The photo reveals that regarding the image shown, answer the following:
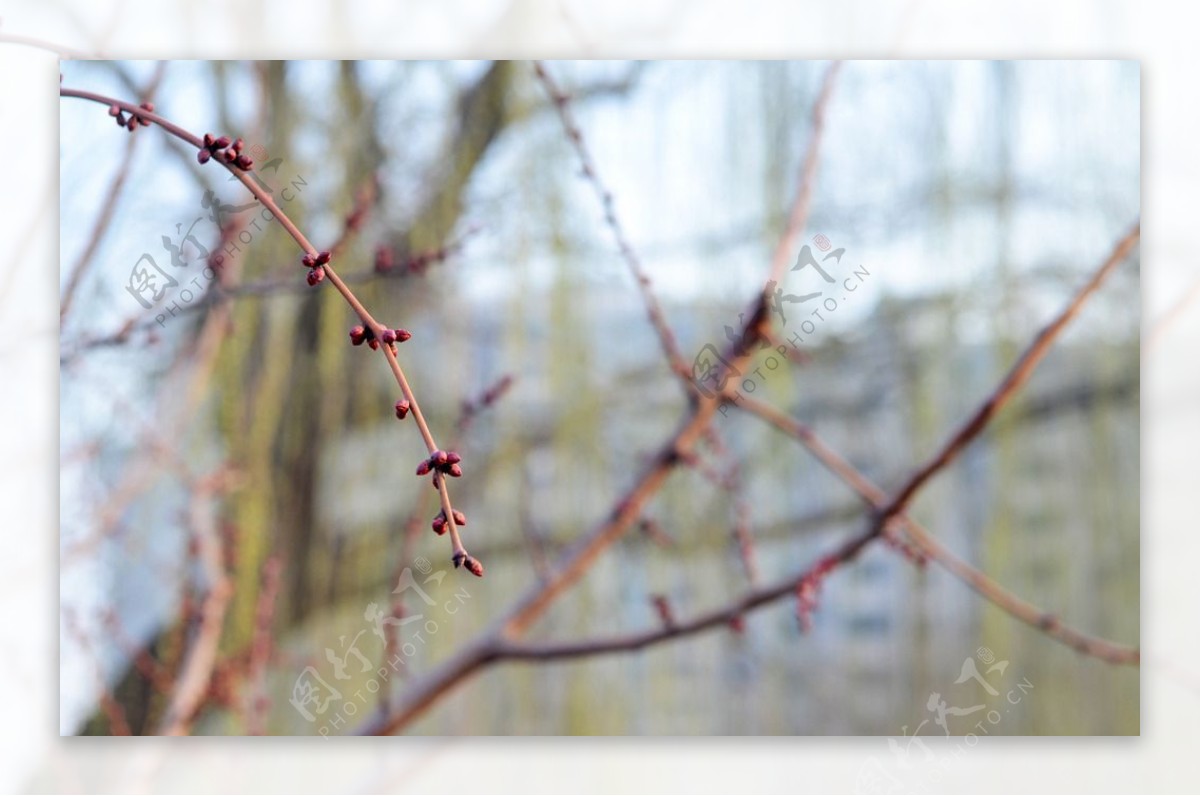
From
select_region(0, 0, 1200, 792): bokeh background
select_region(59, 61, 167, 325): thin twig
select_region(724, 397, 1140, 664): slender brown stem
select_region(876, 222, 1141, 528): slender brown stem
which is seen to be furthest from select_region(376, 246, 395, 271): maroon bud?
select_region(876, 222, 1141, 528): slender brown stem

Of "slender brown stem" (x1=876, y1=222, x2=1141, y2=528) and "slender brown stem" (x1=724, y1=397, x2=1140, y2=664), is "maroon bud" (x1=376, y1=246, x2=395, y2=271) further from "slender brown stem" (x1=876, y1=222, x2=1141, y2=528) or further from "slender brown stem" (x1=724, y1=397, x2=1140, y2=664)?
"slender brown stem" (x1=876, y1=222, x2=1141, y2=528)

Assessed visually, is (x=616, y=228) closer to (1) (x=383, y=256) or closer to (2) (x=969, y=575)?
(1) (x=383, y=256)

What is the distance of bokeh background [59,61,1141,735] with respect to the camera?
1.96m

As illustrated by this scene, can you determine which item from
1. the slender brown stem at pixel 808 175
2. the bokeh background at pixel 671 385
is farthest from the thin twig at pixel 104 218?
the slender brown stem at pixel 808 175

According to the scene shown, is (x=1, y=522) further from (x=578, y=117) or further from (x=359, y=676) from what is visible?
(x=578, y=117)

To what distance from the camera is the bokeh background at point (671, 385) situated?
196 centimetres

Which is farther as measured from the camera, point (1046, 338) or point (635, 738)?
point (635, 738)

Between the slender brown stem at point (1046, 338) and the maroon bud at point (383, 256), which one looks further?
the maroon bud at point (383, 256)

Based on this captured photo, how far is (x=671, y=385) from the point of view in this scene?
1.97m

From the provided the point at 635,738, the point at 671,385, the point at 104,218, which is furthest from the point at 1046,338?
the point at 104,218

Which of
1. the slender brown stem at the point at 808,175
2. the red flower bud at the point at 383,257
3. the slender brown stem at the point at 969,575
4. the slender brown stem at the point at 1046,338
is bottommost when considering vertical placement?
the slender brown stem at the point at 969,575

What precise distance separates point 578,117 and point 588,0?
188 millimetres

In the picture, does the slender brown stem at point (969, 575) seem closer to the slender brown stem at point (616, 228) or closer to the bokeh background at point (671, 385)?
the bokeh background at point (671, 385)

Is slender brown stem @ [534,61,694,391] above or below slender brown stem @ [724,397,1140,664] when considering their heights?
above
